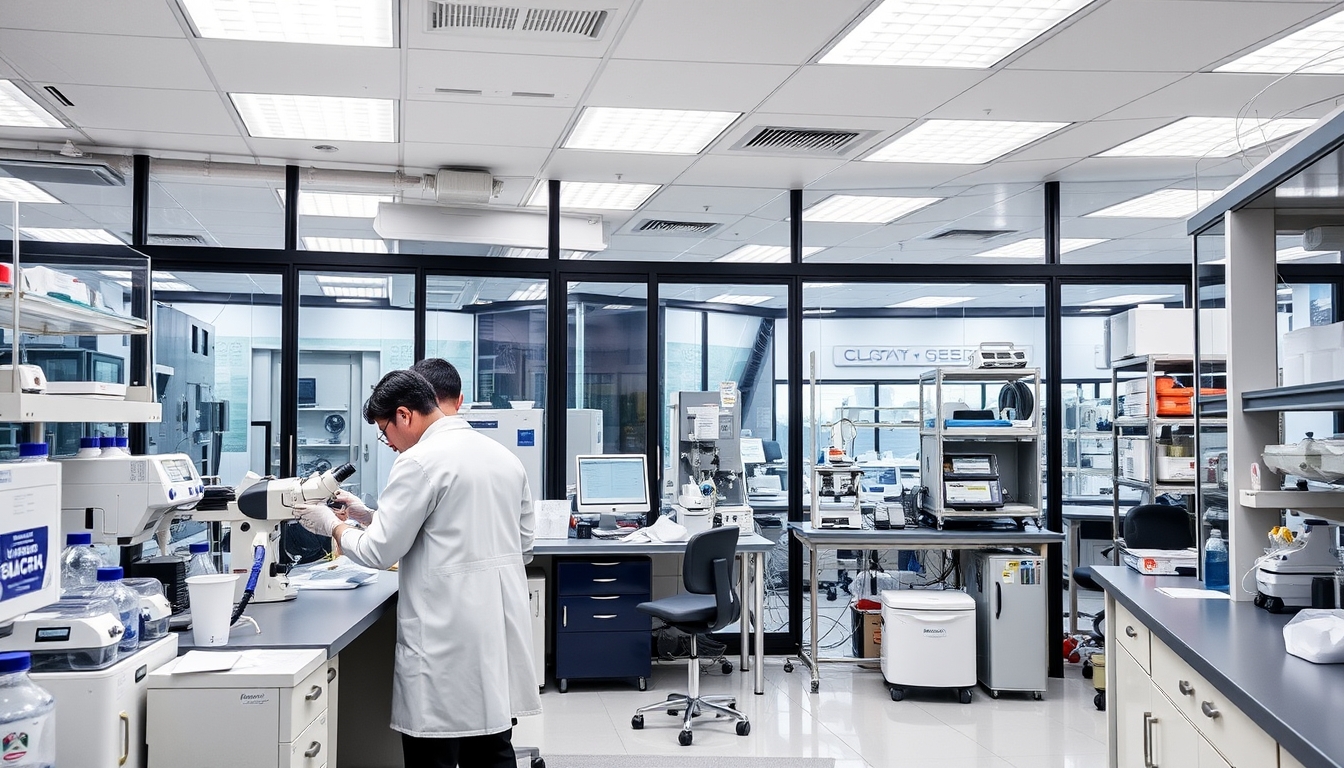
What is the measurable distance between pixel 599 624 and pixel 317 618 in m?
2.31

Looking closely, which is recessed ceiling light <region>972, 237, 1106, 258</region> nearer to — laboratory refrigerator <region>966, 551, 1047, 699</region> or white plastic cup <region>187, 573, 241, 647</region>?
laboratory refrigerator <region>966, 551, 1047, 699</region>

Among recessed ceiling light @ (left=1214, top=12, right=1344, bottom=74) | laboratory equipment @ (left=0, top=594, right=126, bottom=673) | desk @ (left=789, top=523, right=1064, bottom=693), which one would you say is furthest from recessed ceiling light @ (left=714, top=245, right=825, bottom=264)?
laboratory equipment @ (left=0, top=594, right=126, bottom=673)

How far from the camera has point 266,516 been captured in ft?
9.84

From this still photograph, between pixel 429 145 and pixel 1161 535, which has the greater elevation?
pixel 429 145

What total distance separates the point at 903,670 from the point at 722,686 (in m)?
0.94

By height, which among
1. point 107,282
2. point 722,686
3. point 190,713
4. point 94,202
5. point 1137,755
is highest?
point 94,202

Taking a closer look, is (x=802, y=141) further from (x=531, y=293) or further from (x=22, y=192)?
(x=22, y=192)

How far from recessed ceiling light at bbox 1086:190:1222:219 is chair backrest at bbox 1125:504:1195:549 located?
1868 mm

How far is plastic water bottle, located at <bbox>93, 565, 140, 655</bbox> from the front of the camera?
221cm

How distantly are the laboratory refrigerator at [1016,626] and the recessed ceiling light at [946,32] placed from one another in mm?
2581

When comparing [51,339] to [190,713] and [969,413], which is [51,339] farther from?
[969,413]

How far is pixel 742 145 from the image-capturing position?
4762 millimetres

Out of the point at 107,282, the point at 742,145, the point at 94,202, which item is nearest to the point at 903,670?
the point at 742,145

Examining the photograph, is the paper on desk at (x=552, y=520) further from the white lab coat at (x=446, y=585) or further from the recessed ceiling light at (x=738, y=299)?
the white lab coat at (x=446, y=585)
